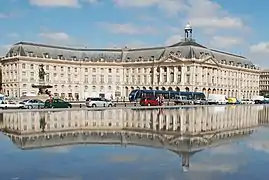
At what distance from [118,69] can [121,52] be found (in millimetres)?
6888

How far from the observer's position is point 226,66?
143 m

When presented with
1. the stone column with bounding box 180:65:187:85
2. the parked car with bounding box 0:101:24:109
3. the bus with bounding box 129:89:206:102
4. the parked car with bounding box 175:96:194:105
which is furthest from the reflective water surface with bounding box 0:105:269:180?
the stone column with bounding box 180:65:187:85

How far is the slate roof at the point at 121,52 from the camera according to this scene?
12138cm

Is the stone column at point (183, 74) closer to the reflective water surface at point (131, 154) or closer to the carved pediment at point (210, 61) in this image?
the carved pediment at point (210, 61)

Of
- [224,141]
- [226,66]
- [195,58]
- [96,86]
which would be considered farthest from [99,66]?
[224,141]

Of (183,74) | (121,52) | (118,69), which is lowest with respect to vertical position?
(183,74)

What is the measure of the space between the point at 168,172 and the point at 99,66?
4954 inches

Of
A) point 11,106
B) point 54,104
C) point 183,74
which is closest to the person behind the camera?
point 11,106

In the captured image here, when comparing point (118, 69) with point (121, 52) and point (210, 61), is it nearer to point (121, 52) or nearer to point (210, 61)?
point (121, 52)

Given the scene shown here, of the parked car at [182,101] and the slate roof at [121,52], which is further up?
the slate roof at [121,52]

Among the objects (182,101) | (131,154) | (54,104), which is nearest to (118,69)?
(182,101)

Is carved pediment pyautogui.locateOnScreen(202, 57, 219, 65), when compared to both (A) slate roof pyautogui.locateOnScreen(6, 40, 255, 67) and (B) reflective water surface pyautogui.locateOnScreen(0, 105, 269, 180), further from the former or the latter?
(B) reflective water surface pyautogui.locateOnScreen(0, 105, 269, 180)

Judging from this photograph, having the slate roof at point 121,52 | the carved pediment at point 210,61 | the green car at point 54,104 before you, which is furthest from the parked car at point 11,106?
the carved pediment at point 210,61

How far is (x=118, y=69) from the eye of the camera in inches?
5477
